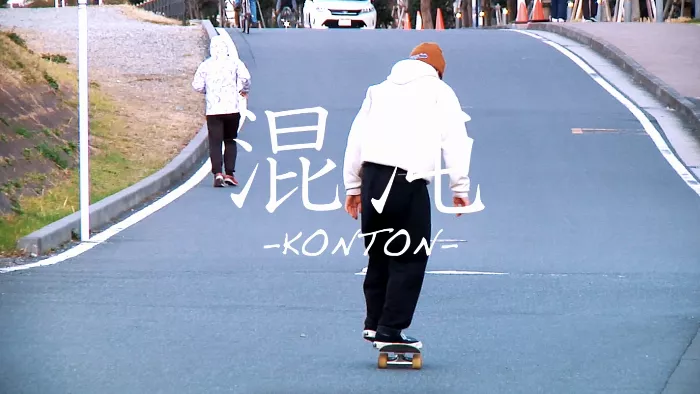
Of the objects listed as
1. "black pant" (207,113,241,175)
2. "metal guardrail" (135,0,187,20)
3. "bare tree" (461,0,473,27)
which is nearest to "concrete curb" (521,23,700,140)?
"black pant" (207,113,241,175)

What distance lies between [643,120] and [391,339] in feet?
48.3

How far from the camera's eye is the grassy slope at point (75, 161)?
1352 centimetres

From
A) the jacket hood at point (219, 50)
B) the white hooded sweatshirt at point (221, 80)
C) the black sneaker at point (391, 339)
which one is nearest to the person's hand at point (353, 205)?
the black sneaker at point (391, 339)

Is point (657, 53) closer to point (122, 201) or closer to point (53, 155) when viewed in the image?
point (53, 155)

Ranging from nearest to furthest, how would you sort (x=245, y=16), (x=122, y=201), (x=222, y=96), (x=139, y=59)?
(x=122, y=201), (x=222, y=96), (x=139, y=59), (x=245, y=16)

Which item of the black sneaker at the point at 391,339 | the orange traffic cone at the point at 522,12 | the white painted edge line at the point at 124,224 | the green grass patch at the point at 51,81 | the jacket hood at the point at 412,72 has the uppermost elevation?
the jacket hood at the point at 412,72

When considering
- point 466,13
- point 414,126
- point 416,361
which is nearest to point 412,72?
point 414,126

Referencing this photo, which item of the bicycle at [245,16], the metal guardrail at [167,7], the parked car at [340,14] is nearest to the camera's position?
the bicycle at [245,16]

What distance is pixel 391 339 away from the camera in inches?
298

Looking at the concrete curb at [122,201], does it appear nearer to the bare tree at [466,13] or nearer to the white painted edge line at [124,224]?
the white painted edge line at [124,224]

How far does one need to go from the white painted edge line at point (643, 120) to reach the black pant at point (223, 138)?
5.41 m

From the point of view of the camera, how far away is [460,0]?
59.6m

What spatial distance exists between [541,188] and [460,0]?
4394 cm

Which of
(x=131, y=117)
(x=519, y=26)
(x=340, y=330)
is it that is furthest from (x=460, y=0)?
(x=340, y=330)
